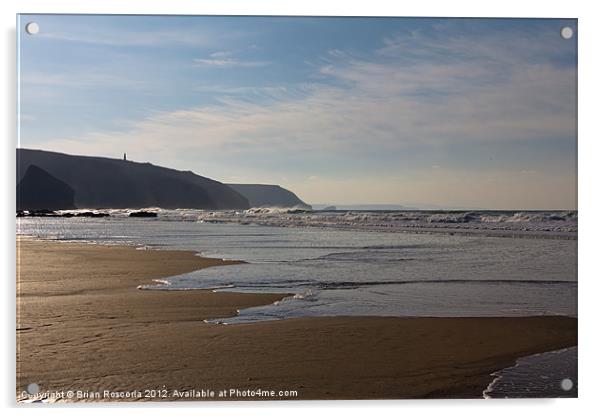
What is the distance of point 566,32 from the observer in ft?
11.8

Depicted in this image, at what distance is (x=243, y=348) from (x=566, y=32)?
2.68m

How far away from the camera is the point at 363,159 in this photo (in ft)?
12.4

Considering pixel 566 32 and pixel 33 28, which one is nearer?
pixel 33 28

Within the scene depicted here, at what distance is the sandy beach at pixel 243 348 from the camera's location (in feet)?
10.9

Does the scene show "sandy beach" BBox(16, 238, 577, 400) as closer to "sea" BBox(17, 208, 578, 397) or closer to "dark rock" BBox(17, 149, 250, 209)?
"sea" BBox(17, 208, 578, 397)

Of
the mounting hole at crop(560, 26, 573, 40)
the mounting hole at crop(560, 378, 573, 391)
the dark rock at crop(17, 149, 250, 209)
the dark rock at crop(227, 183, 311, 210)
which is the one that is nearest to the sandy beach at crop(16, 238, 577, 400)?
the mounting hole at crop(560, 378, 573, 391)

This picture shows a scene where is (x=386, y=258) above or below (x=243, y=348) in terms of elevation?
above

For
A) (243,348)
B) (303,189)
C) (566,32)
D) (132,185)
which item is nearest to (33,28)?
(132,185)

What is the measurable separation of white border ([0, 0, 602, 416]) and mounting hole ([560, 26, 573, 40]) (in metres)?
0.06

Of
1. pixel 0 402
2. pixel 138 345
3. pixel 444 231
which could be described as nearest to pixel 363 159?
pixel 444 231

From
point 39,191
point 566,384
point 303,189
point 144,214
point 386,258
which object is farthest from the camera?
point 386,258

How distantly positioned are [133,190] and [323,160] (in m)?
1.20

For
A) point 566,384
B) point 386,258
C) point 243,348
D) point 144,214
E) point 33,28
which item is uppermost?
point 33,28

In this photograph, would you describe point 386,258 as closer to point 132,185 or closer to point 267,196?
point 267,196
